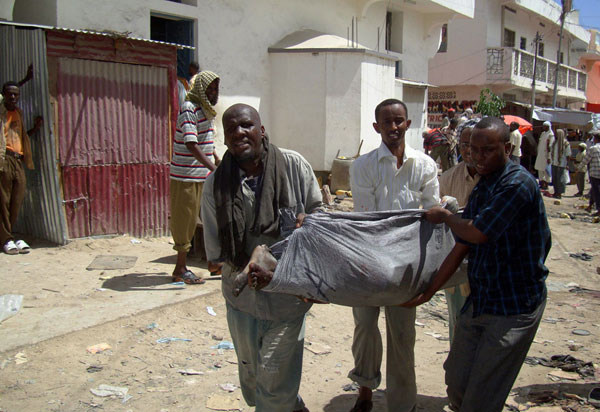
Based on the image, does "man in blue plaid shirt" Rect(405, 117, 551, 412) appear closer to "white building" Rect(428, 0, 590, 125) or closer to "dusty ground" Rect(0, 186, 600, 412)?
"dusty ground" Rect(0, 186, 600, 412)

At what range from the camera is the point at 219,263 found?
2684 millimetres

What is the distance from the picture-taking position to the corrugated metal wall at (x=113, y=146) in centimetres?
636

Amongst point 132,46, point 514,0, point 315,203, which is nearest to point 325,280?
point 315,203

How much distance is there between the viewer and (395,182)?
304cm

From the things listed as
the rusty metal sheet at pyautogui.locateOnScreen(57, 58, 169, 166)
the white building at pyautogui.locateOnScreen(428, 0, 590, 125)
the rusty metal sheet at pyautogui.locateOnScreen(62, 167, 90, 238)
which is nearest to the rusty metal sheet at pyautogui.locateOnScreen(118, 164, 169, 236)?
the rusty metal sheet at pyautogui.locateOnScreen(57, 58, 169, 166)

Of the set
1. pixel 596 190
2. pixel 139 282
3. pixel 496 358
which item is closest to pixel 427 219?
pixel 496 358

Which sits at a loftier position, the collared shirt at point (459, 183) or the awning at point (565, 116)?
the awning at point (565, 116)

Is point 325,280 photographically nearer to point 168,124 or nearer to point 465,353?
point 465,353

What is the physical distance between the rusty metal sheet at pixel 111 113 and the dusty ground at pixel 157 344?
4.31 ft

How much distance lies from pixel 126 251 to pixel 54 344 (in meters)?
2.59

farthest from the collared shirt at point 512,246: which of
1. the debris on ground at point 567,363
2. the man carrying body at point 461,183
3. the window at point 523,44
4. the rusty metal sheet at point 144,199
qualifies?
the window at point 523,44

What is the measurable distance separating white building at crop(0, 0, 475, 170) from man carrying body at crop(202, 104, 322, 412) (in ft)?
18.4

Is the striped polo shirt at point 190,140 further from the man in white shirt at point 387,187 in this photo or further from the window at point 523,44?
the window at point 523,44

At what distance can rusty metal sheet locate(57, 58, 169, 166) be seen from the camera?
6.32 meters
